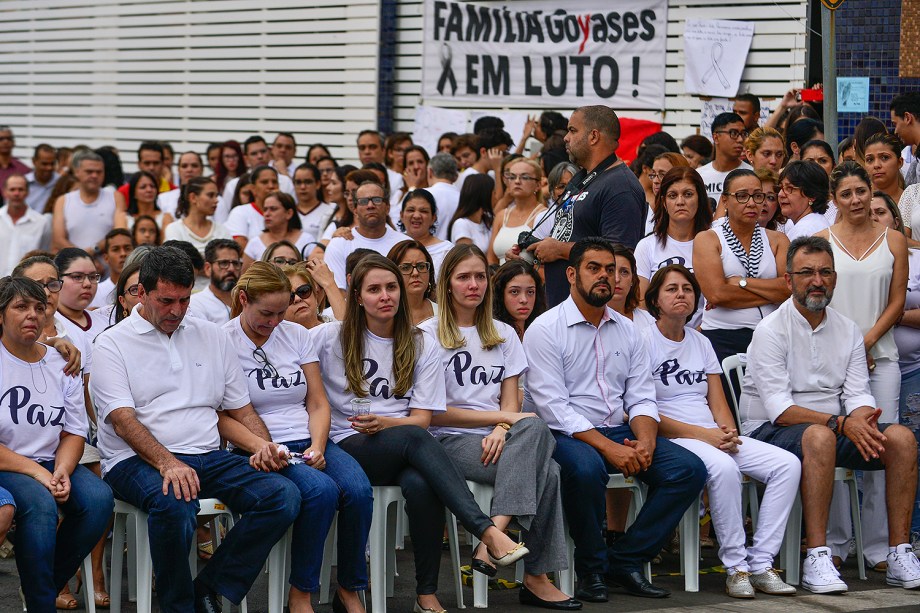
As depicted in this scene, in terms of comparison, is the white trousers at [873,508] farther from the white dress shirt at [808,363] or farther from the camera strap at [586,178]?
the camera strap at [586,178]

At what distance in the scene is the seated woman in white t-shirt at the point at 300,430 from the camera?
5887mm

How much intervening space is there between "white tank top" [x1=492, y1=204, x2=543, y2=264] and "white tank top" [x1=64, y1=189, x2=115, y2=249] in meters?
4.10

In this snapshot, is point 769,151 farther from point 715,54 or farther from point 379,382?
point 379,382

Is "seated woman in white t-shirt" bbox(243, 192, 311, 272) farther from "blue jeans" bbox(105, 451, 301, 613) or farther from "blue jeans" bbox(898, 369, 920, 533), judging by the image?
"blue jeans" bbox(898, 369, 920, 533)

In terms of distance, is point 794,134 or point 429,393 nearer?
point 429,393

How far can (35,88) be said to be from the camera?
1978cm

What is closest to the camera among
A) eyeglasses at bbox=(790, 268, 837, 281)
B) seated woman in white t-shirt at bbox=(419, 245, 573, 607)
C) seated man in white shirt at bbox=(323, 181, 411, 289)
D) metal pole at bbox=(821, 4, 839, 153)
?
seated woman in white t-shirt at bbox=(419, 245, 573, 607)

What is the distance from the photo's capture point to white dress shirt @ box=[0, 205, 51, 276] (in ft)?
37.9

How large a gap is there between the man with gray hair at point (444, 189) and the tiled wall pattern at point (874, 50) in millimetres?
3284

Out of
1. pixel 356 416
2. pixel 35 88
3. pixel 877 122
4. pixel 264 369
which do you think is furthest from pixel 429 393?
pixel 35 88

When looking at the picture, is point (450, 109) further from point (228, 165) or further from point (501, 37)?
Result: point (228, 165)

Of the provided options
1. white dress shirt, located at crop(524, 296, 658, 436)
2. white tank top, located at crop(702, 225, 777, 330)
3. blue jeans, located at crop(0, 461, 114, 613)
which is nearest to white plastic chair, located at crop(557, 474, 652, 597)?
white dress shirt, located at crop(524, 296, 658, 436)

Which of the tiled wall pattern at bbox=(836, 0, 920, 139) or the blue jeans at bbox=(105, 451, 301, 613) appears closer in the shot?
the blue jeans at bbox=(105, 451, 301, 613)

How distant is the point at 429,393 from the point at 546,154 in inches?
177
